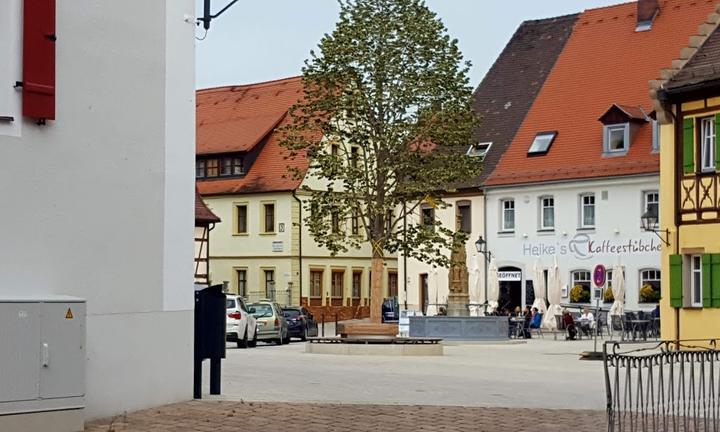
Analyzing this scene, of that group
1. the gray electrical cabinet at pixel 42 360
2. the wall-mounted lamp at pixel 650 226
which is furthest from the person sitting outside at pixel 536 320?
the gray electrical cabinet at pixel 42 360

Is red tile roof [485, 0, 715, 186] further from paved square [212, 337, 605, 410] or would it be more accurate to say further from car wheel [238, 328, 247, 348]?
paved square [212, 337, 605, 410]

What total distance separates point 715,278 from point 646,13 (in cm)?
2689

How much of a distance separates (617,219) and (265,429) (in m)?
40.4

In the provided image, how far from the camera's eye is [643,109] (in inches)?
2124

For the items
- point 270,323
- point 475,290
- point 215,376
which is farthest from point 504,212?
point 215,376

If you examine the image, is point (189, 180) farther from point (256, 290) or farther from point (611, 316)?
Result: point (256, 290)

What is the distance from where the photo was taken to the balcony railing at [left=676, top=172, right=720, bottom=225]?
33.9 metres

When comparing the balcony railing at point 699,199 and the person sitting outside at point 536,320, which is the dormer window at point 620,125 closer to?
the person sitting outside at point 536,320

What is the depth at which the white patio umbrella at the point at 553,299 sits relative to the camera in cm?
4938

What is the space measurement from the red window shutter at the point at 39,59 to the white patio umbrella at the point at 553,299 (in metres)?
36.3

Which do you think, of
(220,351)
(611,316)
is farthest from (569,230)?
(220,351)

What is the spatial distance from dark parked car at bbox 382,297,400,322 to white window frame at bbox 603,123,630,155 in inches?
519

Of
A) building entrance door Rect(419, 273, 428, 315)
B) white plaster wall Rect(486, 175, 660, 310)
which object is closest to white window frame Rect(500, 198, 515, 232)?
white plaster wall Rect(486, 175, 660, 310)

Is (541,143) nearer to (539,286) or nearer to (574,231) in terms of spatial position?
(574,231)
